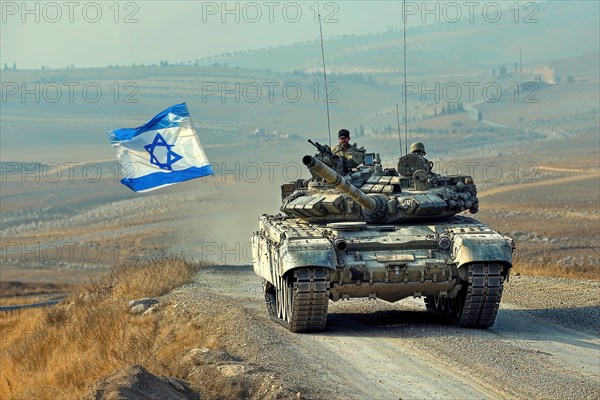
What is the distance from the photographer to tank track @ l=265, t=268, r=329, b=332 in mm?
21156

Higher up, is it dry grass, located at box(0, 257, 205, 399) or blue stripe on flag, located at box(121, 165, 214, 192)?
blue stripe on flag, located at box(121, 165, 214, 192)

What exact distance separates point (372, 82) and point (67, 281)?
128112 millimetres

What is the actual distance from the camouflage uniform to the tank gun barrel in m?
2.19

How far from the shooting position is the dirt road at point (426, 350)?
1708 centimetres

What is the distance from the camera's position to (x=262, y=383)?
1638cm

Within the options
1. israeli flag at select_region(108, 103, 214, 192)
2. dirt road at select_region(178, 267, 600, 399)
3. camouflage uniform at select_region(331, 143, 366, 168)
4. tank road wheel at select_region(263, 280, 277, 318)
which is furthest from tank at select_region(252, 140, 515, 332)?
israeli flag at select_region(108, 103, 214, 192)

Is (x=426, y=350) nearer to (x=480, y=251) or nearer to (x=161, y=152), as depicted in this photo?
(x=480, y=251)

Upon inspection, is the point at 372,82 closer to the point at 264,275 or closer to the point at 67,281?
the point at 67,281

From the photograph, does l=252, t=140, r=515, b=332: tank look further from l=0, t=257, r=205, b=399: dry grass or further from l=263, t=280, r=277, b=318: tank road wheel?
l=0, t=257, r=205, b=399: dry grass

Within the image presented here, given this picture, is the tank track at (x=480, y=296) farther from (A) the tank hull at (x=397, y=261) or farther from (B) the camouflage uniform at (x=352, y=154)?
(B) the camouflage uniform at (x=352, y=154)

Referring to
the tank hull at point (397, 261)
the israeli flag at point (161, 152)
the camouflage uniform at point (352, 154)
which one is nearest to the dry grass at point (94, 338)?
the tank hull at point (397, 261)

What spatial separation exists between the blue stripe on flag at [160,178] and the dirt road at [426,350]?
84.7 inches

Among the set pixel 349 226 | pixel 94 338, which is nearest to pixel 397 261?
pixel 349 226

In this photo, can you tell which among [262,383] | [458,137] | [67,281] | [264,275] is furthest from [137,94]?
[262,383]
